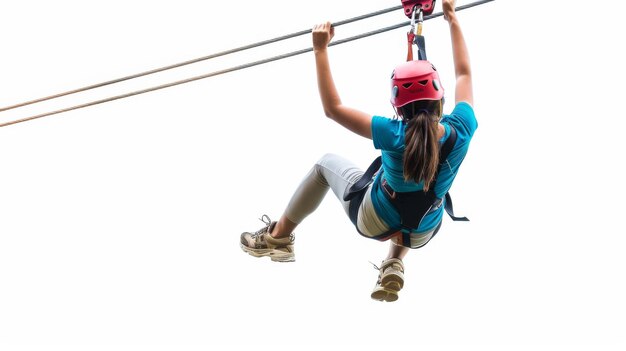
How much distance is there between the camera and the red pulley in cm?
545

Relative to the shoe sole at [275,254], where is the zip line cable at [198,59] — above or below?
above

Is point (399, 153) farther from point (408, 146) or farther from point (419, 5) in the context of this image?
point (419, 5)

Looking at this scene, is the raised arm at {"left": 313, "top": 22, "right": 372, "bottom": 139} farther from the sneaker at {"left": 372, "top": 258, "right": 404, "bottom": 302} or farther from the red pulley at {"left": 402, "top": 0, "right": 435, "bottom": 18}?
the sneaker at {"left": 372, "top": 258, "right": 404, "bottom": 302}

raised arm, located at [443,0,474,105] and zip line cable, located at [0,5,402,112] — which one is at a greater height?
zip line cable, located at [0,5,402,112]

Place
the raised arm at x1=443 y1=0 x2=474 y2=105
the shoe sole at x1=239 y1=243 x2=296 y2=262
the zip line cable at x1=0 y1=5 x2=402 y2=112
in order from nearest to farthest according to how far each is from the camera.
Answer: the raised arm at x1=443 y1=0 x2=474 y2=105 → the zip line cable at x1=0 y1=5 x2=402 y2=112 → the shoe sole at x1=239 y1=243 x2=296 y2=262

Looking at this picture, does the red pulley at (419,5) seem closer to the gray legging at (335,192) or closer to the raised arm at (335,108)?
the raised arm at (335,108)

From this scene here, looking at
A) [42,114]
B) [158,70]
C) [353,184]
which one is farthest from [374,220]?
[42,114]

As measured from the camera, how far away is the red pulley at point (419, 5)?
5445 millimetres

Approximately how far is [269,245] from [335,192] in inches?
29.1

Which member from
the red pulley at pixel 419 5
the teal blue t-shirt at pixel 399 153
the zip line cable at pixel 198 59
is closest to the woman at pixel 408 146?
the teal blue t-shirt at pixel 399 153

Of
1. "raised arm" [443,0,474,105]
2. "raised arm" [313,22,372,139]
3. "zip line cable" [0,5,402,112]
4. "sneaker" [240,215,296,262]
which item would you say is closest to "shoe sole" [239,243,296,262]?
"sneaker" [240,215,296,262]

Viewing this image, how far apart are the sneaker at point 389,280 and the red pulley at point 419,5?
139 centimetres

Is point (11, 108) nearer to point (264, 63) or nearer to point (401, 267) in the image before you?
point (264, 63)

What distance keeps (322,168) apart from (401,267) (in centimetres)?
75
